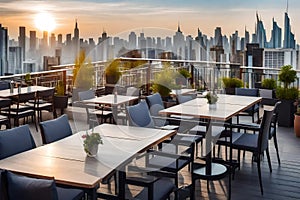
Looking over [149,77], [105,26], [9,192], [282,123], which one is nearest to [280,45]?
[282,123]

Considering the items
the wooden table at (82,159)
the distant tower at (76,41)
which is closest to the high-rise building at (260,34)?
the distant tower at (76,41)

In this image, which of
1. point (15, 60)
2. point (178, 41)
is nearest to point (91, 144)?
point (178, 41)

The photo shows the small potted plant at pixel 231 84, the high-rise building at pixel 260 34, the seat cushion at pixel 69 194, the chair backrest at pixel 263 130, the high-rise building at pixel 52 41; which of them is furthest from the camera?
the high-rise building at pixel 52 41

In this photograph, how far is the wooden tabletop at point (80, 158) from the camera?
3.11 metres

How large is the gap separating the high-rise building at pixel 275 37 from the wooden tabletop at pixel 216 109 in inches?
138

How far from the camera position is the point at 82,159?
350cm

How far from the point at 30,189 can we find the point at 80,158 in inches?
33.2

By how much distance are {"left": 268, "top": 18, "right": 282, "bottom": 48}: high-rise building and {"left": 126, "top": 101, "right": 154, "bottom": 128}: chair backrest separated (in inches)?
209

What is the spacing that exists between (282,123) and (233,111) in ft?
10.3

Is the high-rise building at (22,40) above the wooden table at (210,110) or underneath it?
above

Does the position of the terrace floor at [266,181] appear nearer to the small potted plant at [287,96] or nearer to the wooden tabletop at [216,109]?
the wooden tabletop at [216,109]

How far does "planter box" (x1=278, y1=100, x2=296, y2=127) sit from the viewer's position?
8102 millimetres

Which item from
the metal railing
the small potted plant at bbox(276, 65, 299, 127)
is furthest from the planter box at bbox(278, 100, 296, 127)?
the metal railing

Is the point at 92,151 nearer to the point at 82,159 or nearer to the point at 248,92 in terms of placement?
the point at 82,159
